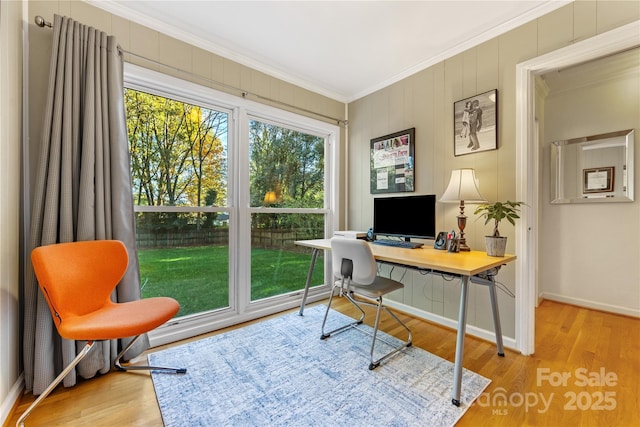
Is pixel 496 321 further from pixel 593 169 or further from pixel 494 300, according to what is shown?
pixel 593 169

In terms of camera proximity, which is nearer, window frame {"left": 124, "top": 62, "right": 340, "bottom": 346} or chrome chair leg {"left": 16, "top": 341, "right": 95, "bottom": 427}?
chrome chair leg {"left": 16, "top": 341, "right": 95, "bottom": 427}

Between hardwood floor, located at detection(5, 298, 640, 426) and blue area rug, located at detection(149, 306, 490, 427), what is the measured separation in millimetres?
100

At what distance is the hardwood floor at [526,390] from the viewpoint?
4.28 ft

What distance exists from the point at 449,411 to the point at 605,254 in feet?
8.67

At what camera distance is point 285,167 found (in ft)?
9.29

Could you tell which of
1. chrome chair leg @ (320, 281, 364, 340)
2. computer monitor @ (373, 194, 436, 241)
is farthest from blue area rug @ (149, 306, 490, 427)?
computer monitor @ (373, 194, 436, 241)

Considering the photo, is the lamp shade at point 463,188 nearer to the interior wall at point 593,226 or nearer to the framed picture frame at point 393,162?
the framed picture frame at point 393,162

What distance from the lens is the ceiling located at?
1.81 meters

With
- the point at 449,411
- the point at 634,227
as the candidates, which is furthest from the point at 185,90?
the point at 634,227

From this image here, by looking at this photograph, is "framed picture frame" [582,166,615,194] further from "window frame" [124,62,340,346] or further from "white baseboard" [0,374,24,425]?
"white baseboard" [0,374,24,425]

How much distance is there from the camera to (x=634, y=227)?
2504 millimetres

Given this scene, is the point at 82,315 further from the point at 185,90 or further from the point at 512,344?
the point at 512,344

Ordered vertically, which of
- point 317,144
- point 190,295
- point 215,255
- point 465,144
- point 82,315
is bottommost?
point 190,295

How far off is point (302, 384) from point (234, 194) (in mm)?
1609
